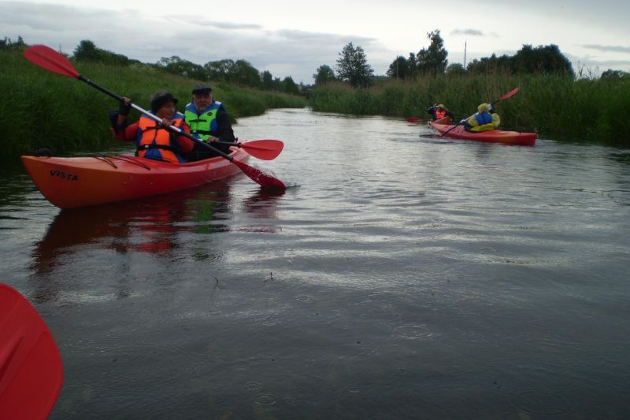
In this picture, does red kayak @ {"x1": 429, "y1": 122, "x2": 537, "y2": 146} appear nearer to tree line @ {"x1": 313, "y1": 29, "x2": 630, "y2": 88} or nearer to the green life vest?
the green life vest

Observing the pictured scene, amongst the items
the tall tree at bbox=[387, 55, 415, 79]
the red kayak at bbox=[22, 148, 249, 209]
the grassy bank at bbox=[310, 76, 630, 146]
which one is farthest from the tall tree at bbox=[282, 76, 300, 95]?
the red kayak at bbox=[22, 148, 249, 209]

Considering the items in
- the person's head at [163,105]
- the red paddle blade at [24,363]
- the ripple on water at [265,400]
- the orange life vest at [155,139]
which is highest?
the person's head at [163,105]

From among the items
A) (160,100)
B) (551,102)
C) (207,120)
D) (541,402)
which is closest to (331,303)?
(541,402)

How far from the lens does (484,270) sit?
3.71m

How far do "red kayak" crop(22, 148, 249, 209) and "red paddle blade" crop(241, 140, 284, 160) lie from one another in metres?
1.09

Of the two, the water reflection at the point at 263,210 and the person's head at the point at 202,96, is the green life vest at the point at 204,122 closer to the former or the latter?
the person's head at the point at 202,96

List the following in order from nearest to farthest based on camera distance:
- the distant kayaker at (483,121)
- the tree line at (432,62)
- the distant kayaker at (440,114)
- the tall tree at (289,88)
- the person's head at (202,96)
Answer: the person's head at (202,96) → the distant kayaker at (483,121) → the distant kayaker at (440,114) → the tree line at (432,62) → the tall tree at (289,88)

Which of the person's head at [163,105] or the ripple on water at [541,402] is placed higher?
the person's head at [163,105]

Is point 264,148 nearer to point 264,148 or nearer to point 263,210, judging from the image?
point 264,148

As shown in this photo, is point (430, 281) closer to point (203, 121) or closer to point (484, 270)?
point (484, 270)

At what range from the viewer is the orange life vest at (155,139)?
6262 millimetres

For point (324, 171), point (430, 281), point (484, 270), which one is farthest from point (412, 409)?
point (324, 171)

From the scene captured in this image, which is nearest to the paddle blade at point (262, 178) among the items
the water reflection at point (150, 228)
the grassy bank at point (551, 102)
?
the water reflection at point (150, 228)

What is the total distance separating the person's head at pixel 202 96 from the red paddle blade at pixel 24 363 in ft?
19.0
